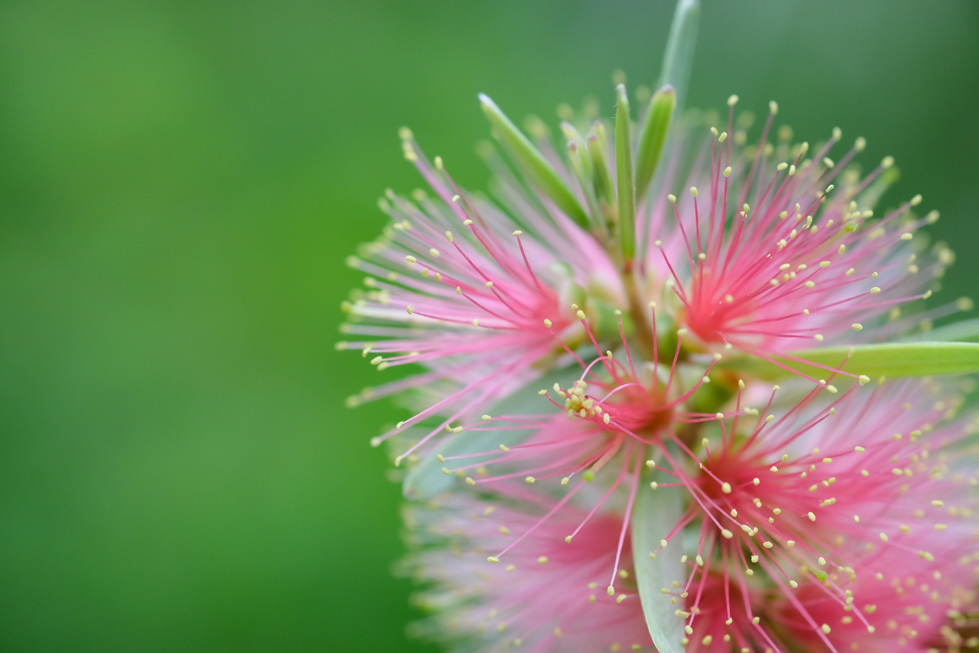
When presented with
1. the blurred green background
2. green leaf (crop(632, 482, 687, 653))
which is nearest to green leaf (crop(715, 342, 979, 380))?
green leaf (crop(632, 482, 687, 653))

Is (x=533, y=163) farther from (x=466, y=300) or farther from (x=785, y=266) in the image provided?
(x=785, y=266)

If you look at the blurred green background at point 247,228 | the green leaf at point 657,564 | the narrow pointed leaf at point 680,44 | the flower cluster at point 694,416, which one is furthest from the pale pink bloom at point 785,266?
the blurred green background at point 247,228

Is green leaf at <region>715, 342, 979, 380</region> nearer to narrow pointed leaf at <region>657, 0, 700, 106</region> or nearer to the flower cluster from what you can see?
the flower cluster

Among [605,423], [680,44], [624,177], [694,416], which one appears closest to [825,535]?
[694,416]

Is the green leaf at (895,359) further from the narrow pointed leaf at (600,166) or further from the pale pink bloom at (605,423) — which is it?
the narrow pointed leaf at (600,166)

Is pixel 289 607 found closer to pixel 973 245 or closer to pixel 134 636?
pixel 134 636
